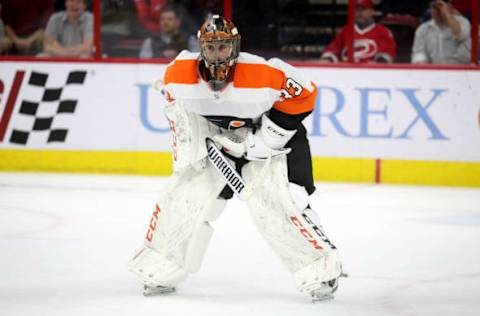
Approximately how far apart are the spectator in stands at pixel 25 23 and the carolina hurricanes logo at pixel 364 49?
2245 millimetres

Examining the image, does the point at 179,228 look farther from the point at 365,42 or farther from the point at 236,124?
the point at 365,42

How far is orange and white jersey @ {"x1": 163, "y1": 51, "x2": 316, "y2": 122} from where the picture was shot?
12.6 ft

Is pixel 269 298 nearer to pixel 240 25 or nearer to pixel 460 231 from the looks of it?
pixel 460 231

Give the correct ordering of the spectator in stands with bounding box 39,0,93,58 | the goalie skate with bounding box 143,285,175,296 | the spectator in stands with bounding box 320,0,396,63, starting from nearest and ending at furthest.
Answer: the goalie skate with bounding box 143,285,175,296 < the spectator in stands with bounding box 320,0,396,63 < the spectator in stands with bounding box 39,0,93,58

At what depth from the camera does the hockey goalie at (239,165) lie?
3.84m

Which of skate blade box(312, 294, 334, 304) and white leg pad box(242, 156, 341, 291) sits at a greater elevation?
white leg pad box(242, 156, 341, 291)

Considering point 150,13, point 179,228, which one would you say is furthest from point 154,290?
point 150,13

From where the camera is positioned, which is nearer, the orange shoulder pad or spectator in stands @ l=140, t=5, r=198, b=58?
the orange shoulder pad

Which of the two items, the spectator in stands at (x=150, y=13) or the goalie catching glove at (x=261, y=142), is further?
the spectator in stands at (x=150, y=13)

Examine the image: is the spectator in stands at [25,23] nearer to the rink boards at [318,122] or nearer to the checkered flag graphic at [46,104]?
the rink boards at [318,122]

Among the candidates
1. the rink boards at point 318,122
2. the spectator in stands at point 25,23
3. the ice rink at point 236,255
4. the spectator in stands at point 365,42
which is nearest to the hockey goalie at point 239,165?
the ice rink at point 236,255

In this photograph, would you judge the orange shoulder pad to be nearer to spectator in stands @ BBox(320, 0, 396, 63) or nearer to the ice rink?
the ice rink

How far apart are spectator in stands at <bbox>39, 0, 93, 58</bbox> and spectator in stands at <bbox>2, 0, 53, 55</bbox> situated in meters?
0.06

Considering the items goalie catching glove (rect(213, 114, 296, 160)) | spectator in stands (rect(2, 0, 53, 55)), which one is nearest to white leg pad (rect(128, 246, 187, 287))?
goalie catching glove (rect(213, 114, 296, 160))
